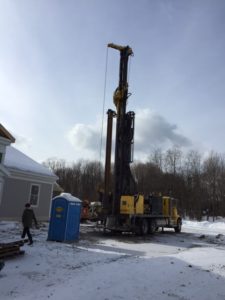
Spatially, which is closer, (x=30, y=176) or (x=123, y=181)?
(x=123, y=181)

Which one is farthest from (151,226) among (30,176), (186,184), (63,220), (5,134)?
(186,184)

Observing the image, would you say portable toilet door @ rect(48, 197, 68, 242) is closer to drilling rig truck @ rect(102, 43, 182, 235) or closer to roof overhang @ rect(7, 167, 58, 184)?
drilling rig truck @ rect(102, 43, 182, 235)

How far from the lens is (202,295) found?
764 centimetres

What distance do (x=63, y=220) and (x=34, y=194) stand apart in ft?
36.5

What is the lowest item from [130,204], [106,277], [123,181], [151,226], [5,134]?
[106,277]

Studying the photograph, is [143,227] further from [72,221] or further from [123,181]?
[72,221]

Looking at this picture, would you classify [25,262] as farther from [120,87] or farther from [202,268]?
[120,87]

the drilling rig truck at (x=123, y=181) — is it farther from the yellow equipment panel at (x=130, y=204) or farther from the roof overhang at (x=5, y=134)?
the roof overhang at (x=5, y=134)

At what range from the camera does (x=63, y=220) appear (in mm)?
15844

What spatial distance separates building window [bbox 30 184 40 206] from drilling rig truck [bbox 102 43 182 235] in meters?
6.11

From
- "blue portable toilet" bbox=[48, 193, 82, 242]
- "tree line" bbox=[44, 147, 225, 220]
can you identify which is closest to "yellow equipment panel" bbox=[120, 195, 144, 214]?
"blue portable toilet" bbox=[48, 193, 82, 242]

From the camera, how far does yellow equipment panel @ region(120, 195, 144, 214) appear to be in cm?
2206

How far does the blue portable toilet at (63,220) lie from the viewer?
1569cm

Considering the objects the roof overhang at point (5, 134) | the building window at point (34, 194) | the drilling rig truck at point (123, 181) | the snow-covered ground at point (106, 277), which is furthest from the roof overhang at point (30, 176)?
the snow-covered ground at point (106, 277)
